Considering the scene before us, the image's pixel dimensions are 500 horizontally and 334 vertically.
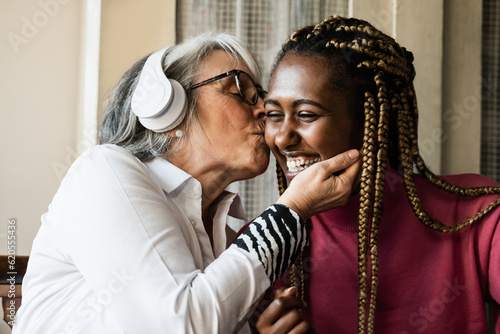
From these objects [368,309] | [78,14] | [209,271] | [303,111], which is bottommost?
[368,309]

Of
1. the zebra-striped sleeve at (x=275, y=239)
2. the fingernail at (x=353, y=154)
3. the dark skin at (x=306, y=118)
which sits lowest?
the zebra-striped sleeve at (x=275, y=239)

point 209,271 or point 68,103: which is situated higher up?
point 68,103

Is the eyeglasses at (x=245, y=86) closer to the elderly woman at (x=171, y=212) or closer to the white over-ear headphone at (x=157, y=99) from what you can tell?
the elderly woman at (x=171, y=212)

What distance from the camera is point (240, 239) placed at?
1.21m

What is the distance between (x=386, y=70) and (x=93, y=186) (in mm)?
749

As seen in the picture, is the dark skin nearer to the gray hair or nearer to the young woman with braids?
the young woman with braids

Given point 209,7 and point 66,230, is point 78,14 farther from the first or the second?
point 66,230

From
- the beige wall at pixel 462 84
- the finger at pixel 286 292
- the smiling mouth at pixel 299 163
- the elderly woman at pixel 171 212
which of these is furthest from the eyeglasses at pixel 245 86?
the beige wall at pixel 462 84

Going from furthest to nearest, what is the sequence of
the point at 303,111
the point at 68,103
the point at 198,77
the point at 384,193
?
the point at 68,103, the point at 198,77, the point at 384,193, the point at 303,111

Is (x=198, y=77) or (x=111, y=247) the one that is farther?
(x=198, y=77)

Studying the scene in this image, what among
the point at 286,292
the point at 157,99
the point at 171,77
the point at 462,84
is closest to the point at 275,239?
the point at 286,292

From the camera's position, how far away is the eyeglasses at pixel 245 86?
1.57 m

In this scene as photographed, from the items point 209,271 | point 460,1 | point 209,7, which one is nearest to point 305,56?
point 209,271

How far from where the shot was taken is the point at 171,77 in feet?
5.23
